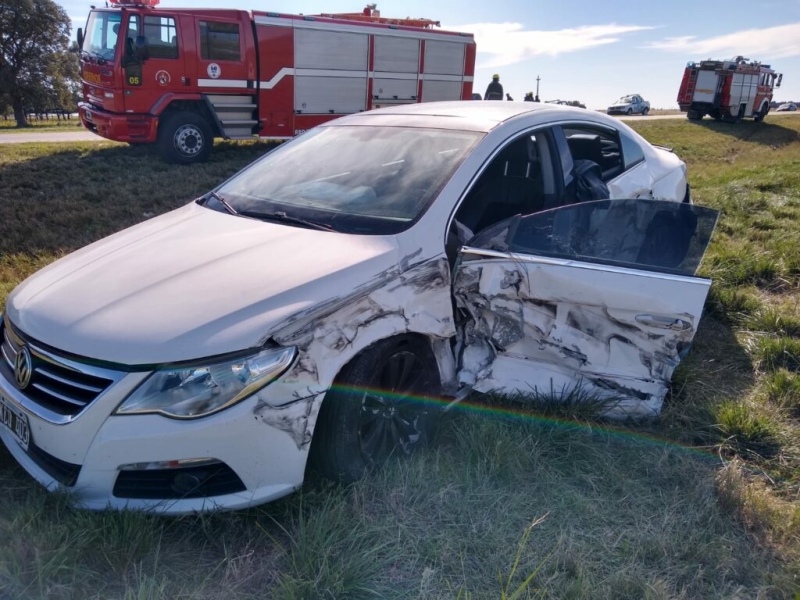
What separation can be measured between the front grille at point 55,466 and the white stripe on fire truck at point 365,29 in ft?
36.5

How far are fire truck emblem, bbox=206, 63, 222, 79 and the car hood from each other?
30.5ft

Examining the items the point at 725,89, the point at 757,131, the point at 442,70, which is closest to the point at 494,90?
the point at 442,70

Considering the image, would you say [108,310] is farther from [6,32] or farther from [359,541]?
[6,32]

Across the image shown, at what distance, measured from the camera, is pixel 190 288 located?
98.8 inches

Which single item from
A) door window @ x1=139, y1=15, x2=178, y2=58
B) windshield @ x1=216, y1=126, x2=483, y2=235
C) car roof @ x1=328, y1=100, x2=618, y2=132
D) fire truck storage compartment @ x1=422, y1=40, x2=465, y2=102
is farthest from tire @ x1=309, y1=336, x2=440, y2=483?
fire truck storage compartment @ x1=422, y1=40, x2=465, y2=102

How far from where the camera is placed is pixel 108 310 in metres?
2.43

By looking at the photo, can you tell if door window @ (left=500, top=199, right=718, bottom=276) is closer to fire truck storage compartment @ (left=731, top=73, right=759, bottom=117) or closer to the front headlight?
the front headlight

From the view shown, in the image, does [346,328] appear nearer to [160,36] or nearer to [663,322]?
[663,322]

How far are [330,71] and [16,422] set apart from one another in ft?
Answer: 38.6

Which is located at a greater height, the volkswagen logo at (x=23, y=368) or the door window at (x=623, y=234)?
the door window at (x=623, y=234)

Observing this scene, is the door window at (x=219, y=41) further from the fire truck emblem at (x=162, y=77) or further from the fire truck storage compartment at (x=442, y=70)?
the fire truck storage compartment at (x=442, y=70)

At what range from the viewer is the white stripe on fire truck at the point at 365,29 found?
12070mm

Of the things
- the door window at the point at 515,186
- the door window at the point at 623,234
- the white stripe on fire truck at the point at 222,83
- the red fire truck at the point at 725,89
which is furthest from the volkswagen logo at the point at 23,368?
the red fire truck at the point at 725,89

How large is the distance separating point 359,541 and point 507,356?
116 centimetres
